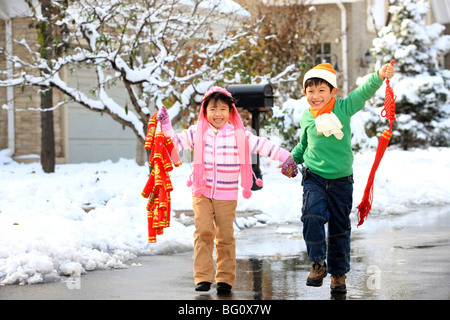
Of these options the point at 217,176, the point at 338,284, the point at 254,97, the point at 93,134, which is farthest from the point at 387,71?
the point at 93,134

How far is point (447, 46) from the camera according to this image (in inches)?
1048

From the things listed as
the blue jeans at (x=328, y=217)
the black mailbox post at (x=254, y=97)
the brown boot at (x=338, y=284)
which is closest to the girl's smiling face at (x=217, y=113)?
the blue jeans at (x=328, y=217)

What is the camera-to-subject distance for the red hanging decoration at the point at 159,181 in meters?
6.02

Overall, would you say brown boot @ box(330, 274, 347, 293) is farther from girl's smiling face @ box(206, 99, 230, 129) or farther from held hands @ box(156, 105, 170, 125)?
held hands @ box(156, 105, 170, 125)

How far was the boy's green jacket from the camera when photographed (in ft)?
18.9

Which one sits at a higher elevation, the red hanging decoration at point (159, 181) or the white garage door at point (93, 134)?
the white garage door at point (93, 134)

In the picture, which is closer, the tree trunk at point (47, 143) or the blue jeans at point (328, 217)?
the blue jeans at point (328, 217)

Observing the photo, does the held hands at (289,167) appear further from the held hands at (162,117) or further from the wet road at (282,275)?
the held hands at (162,117)

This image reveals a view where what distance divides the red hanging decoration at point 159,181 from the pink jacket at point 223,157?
101 mm

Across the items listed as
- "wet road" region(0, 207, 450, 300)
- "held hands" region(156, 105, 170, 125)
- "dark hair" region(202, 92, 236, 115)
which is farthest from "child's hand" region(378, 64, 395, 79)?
"held hands" region(156, 105, 170, 125)

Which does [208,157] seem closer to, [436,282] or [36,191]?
[436,282]

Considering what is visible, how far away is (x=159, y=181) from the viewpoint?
602cm

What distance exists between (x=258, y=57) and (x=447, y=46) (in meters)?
8.69
